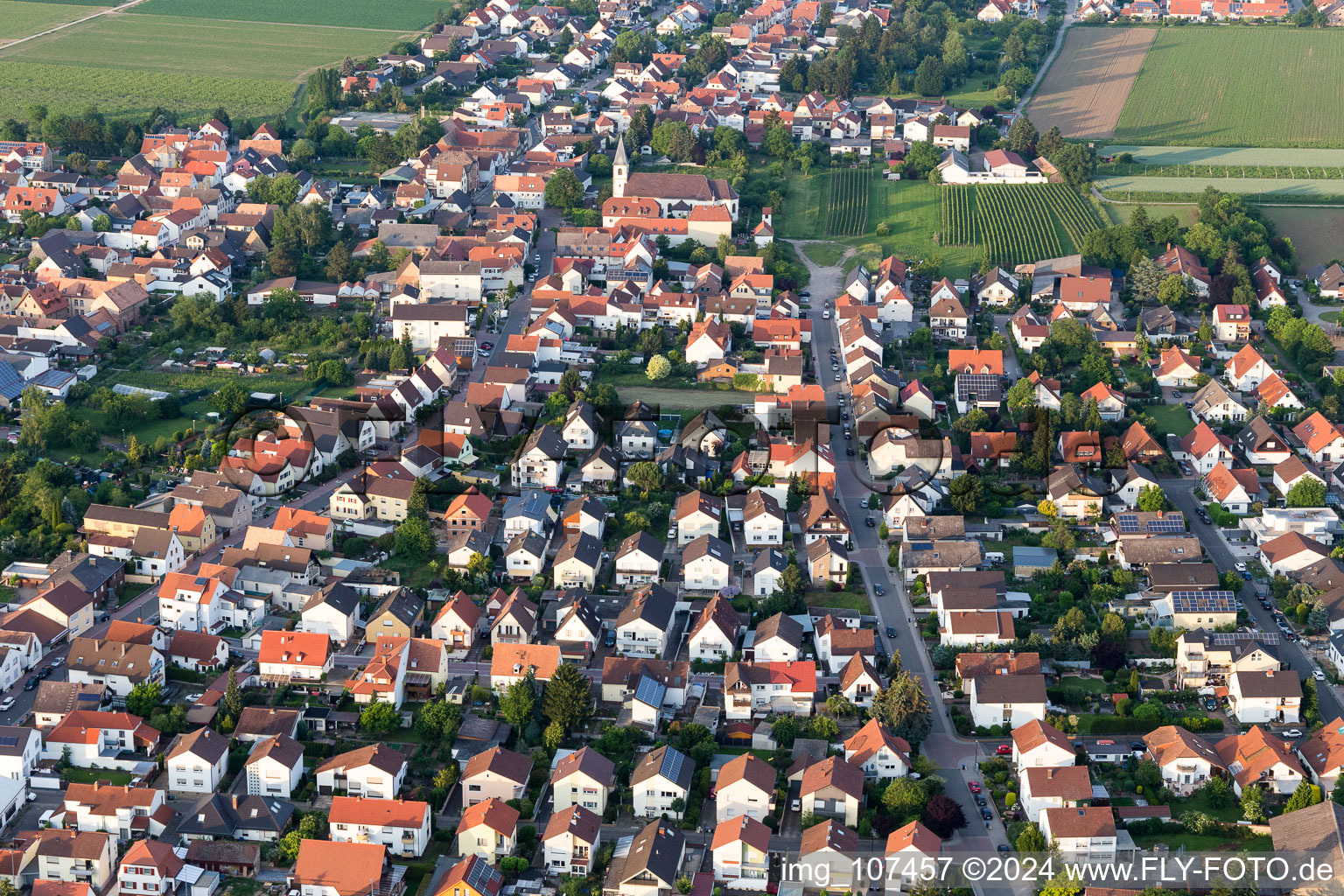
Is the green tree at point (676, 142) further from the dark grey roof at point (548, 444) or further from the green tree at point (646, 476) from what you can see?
the green tree at point (646, 476)

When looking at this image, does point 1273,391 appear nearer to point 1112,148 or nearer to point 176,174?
point 1112,148

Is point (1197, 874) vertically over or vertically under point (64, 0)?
over

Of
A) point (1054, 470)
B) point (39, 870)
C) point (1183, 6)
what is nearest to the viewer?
point (39, 870)

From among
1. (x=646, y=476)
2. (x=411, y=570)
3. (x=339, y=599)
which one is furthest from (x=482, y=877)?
(x=646, y=476)

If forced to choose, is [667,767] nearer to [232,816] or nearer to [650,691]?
[650,691]

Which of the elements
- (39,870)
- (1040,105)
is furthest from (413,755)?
(1040,105)

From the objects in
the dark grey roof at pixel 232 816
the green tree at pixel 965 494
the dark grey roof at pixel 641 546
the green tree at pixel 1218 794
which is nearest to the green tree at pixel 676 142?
the green tree at pixel 965 494

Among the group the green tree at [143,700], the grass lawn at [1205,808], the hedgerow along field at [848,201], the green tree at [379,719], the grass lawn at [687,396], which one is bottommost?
the hedgerow along field at [848,201]
